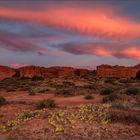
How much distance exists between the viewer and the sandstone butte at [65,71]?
4887 inches

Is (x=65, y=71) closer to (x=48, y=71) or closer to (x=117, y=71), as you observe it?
(x=48, y=71)

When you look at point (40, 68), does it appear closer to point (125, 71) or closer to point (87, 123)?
point (125, 71)

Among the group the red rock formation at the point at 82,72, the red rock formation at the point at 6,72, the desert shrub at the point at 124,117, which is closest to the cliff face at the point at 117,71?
the red rock formation at the point at 82,72

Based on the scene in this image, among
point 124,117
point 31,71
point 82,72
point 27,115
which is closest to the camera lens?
point 124,117

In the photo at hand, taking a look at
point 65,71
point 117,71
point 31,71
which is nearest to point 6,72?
point 31,71

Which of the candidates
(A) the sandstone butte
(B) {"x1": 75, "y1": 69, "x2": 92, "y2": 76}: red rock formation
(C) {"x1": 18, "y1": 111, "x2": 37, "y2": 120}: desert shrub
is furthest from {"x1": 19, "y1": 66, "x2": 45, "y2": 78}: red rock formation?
(C) {"x1": 18, "y1": 111, "x2": 37, "y2": 120}: desert shrub

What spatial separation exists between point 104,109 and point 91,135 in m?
3.50

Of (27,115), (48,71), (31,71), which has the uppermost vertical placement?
(48,71)

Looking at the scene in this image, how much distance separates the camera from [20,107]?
2320cm

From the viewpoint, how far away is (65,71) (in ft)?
445

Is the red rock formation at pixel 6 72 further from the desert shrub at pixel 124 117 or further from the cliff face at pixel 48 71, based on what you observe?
the desert shrub at pixel 124 117

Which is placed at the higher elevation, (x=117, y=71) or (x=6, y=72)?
(x=117, y=71)

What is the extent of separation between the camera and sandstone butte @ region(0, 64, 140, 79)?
124m

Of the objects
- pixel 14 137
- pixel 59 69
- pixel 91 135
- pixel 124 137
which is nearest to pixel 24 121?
pixel 14 137
